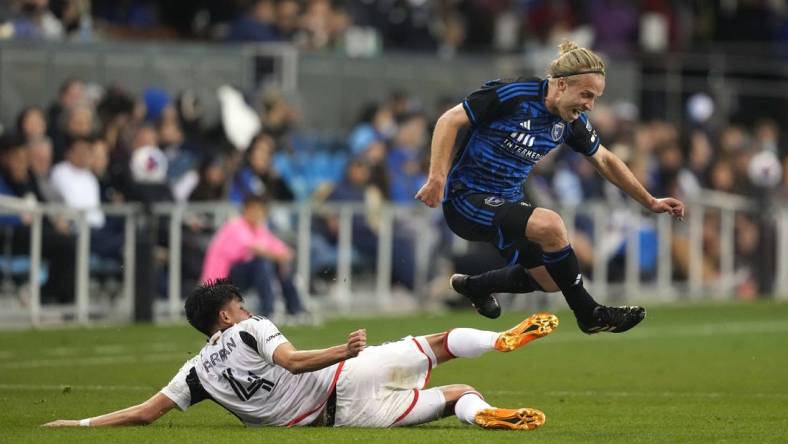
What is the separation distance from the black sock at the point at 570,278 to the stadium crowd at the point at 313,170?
7.73 m

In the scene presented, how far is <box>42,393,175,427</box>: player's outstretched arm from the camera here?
10.2m

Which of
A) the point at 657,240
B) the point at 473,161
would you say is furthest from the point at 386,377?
the point at 657,240

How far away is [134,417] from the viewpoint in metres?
10.2

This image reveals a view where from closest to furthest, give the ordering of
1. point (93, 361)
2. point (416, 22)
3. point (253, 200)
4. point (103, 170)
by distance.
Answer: point (93, 361)
point (103, 170)
point (253, 200)
point (416, 22)

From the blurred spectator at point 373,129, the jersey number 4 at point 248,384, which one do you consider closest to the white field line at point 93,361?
the jersey number 4 at point 248,384

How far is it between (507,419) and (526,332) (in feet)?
1.76

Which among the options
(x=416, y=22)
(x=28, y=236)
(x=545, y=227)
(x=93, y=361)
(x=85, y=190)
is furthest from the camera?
(x=416, y=22)

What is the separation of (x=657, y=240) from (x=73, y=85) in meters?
9.18

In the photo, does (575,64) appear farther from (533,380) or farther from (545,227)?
(533,380)

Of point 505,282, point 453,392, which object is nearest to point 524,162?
point 505,282

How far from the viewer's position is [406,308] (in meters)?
21.1

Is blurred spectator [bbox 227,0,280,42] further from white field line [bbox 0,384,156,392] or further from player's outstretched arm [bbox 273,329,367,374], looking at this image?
player's outstretched arm [bbox 273,329,367,374]

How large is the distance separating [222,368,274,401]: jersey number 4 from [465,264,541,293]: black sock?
2.27 metres

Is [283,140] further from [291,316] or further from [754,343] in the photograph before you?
[754,343]
